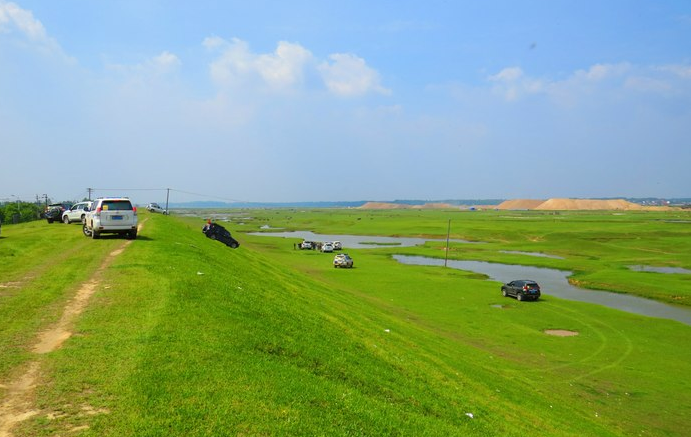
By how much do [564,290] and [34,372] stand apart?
57.1 metres

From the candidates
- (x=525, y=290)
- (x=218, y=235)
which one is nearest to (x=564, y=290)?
(x=525, y=290)

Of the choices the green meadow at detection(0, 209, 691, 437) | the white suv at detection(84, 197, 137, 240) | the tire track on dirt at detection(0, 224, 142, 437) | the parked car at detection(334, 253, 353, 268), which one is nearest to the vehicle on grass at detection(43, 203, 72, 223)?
the green meadow at detection(0, 209, 691, 437)

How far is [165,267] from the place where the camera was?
1920 centimetres

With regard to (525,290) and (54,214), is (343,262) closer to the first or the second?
(525,290)

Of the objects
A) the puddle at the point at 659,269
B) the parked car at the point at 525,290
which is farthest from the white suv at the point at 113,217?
the puddle at the point at 659,269

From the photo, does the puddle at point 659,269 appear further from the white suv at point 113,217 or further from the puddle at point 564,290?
the white suv at point 113,217

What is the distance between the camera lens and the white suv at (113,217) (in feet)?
93.4

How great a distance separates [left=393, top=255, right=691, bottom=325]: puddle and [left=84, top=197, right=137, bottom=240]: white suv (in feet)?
121

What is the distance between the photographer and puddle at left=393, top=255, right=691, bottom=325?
4516cm

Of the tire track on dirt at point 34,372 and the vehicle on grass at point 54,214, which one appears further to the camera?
the vehicle on grass at point 54,214

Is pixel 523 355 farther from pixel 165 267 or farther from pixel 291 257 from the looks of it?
pixel 291 257

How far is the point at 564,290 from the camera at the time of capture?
55688 millimetres

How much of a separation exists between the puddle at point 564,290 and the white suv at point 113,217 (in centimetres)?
3700

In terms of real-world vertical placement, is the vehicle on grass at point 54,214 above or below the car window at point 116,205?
below
